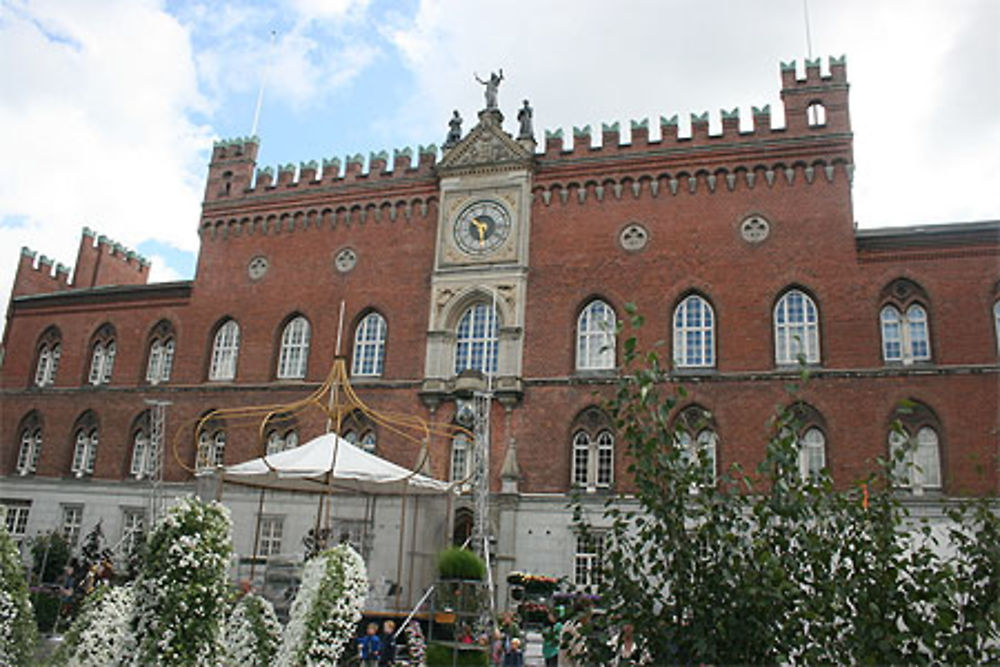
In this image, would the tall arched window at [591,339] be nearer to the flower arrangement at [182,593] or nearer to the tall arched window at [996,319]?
the tall arched window at [996,319]

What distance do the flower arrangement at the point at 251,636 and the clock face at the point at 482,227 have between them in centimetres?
2161

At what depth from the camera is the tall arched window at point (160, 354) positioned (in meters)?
34.3

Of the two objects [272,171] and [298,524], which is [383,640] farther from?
[272,171]

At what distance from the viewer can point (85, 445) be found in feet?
114

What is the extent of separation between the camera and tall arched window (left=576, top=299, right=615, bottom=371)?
27.7 metres

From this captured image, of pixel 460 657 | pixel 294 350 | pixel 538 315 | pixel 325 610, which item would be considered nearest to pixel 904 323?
pixel 538 315

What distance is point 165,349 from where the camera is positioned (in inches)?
1371

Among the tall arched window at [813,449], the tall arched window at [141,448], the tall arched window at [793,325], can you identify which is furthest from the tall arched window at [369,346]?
the tall arched window at [813,449]

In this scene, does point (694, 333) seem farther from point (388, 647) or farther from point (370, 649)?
point (370, 649)

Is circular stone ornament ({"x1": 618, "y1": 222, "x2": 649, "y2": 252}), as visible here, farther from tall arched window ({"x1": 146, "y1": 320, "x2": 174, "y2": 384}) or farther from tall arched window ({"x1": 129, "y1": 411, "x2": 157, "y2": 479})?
tall arched window ({"x1": 129, "y1": 411, "x2": 157, "y2": 479})

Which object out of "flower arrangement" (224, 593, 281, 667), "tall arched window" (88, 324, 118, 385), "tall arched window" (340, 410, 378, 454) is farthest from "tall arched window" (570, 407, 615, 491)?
"tall arched window" (88, 324, 118, 385)

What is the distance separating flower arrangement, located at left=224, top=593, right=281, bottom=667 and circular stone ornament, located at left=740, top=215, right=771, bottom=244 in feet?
71.7

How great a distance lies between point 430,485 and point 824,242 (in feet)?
48.3

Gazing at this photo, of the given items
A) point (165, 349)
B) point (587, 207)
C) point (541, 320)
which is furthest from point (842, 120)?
point (165, 349)
